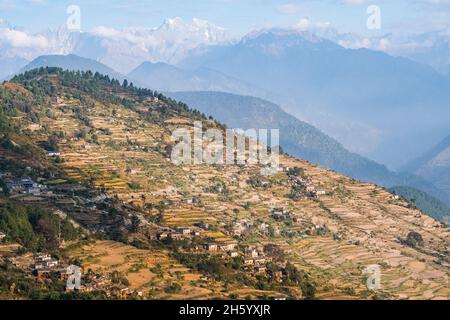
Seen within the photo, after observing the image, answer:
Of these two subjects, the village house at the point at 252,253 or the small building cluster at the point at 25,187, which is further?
the small building cluster at the point at 25,187

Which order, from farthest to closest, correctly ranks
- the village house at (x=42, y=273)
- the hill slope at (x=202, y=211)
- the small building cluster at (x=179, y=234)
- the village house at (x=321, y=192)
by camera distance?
the village house at (x=321, y=192) < the small building cluster at (x=179, y=234) < the hill slope at (x=202, y=211) < the village house at (x=42, y=273)

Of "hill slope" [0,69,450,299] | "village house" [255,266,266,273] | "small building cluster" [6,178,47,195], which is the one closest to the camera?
"hill slope" [0,69,450,299]

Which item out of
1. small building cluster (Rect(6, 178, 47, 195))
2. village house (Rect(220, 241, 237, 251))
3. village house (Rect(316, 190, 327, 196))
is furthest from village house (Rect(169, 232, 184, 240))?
village house (Rect(316, 190, 327, 196))

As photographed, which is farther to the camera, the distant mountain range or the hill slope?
the distant mountain range

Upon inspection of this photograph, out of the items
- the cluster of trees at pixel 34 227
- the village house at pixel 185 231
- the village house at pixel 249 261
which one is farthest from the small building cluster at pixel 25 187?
the village house at pixel 249 261

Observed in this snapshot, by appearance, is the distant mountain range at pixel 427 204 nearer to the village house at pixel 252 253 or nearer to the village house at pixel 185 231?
the village house at pixel 185 231

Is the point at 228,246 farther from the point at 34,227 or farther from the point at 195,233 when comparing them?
the point at 34,227

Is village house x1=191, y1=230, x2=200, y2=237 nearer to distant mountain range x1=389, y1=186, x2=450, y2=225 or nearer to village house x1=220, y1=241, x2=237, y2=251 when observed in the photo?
village house x1=220, y1=241, x2=237, y2=251

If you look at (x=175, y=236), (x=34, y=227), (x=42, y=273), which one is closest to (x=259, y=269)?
(x=175, y=236)

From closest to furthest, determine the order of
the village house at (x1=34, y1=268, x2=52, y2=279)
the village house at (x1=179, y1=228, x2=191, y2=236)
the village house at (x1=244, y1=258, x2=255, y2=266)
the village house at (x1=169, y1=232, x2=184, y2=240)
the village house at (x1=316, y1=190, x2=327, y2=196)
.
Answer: the village house at (x1=34, y1=268, x2=52, y2=279) → the village house at (x1=244, y1=258, x2=255, y2=266) → the village house at (x1=169, y1=232, x2=184, y2=240) → the village house at (x1=179, y1=228, x2=191, y2=236) → the village house at (x1=316, y1=190, x2=327, y2=196)

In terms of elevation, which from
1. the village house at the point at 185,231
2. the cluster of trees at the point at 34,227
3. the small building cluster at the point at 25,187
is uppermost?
the small building cluster at the point at 25,187
